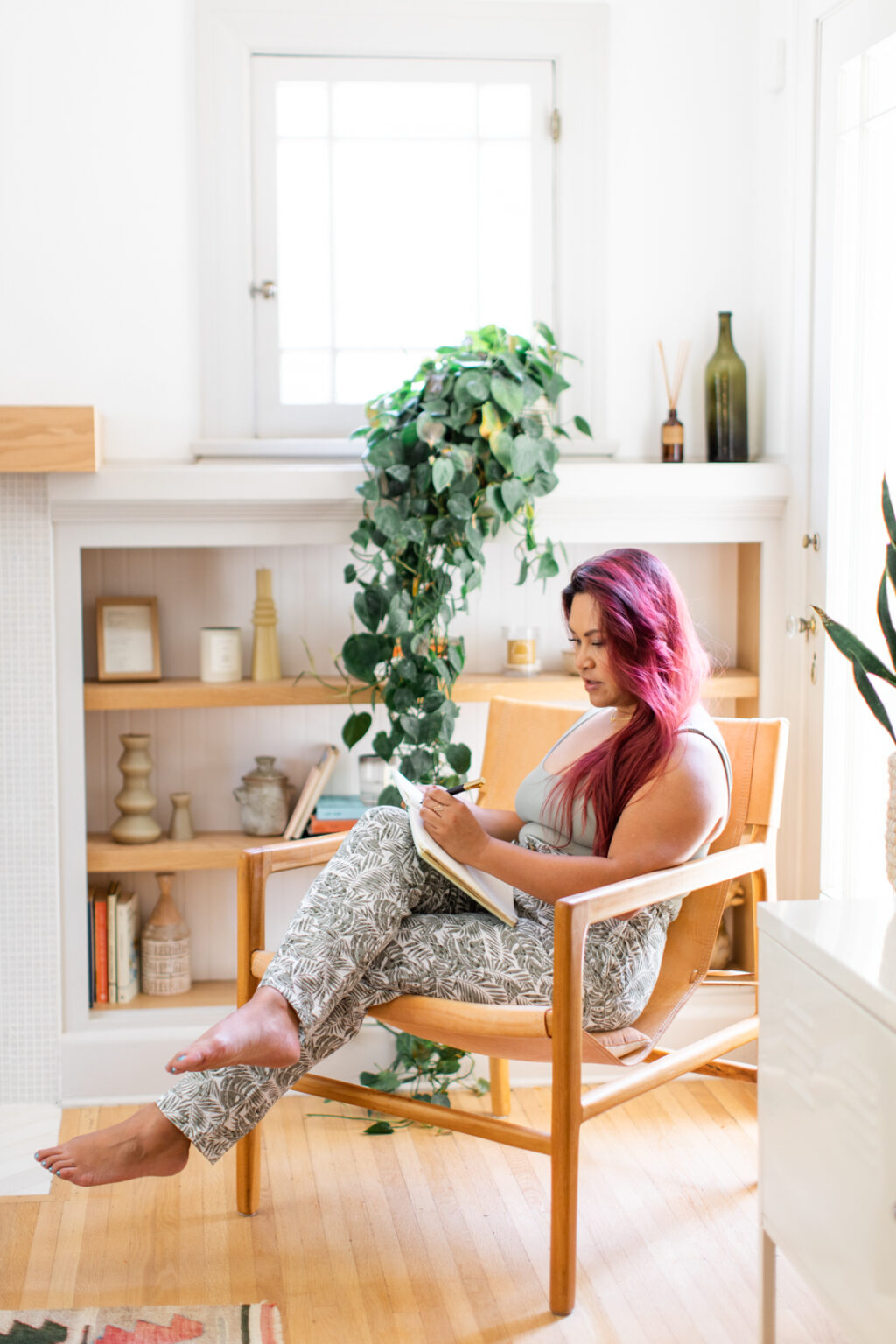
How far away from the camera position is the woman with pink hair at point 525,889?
1897 millimetres

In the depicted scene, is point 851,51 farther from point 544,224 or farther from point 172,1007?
point 172,1007

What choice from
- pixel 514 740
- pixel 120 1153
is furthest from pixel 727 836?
pixel 120 1153

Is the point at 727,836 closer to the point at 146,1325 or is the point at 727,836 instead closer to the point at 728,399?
the point at 728,399

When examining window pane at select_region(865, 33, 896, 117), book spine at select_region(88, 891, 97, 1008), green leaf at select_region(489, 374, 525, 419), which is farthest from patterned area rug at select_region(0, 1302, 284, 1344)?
window pane at select_region(865, 33, 896, 117)

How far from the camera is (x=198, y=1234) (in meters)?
2.10

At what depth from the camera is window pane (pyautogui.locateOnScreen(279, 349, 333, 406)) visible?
2.88 meters

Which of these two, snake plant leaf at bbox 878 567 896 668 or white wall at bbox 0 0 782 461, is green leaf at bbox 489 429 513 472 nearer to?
white wall at bbox 0 0 782 461

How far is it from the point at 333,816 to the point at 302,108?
5.32 ft

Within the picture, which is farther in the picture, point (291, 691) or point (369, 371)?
point (369, 371)

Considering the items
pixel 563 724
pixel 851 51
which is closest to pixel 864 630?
pixel 563 724

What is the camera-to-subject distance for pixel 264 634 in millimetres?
2793

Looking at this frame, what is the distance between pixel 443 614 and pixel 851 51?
137 cm

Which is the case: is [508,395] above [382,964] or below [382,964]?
above

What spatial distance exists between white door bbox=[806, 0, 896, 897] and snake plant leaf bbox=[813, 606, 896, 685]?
546 mm
